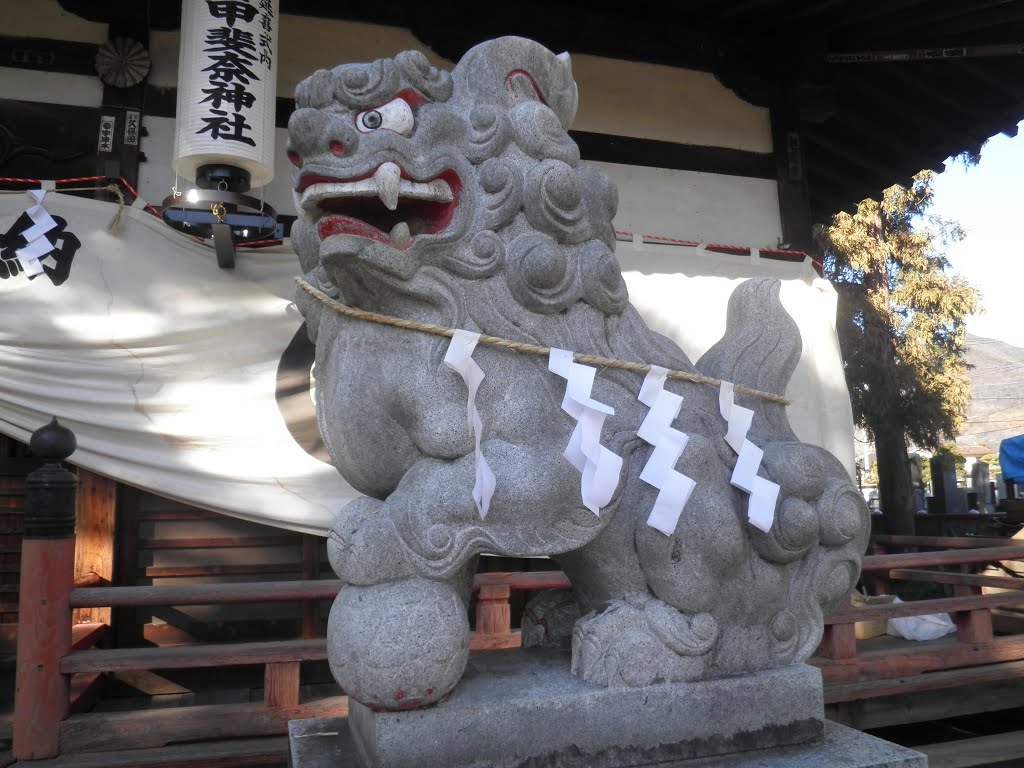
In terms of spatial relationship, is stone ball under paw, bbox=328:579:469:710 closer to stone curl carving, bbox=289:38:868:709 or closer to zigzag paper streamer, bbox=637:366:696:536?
stone curl carving, bbox=289:38:868:709

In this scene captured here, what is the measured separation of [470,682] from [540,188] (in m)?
1.17

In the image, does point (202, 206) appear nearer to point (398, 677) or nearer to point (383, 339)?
point (383, 339)

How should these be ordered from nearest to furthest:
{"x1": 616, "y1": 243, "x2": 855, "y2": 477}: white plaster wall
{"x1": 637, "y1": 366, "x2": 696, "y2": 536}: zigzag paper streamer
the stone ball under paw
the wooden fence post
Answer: the stone ball under paw < {"x1": 637, "y1": 366, "x2": 696, "y2": 536}: zigzag paper streamer < the wooden fence post < {"x1": 616, "y1": 243, "x2": 855, "y2": 477}: white plaster wall

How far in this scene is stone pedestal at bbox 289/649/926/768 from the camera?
1.57 meters

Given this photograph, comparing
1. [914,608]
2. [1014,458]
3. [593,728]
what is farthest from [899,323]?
[593,728]

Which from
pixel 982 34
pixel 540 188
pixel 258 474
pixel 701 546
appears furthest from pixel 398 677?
pixel 982 34

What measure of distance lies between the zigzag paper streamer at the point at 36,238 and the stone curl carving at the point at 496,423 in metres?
2.89

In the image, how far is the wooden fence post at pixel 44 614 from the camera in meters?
2.72

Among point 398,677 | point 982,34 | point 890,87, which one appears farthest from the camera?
point 890,87

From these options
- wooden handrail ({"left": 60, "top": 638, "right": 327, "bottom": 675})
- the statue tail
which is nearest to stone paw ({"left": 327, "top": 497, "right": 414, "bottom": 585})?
the statue tail

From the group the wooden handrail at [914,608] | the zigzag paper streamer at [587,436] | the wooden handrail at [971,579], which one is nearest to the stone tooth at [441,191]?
the zigzag paper streamer at [587,436]

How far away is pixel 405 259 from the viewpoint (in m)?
1.74

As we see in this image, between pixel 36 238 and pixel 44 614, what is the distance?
2216 millimetres

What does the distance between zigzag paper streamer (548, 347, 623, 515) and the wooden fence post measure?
216cm
